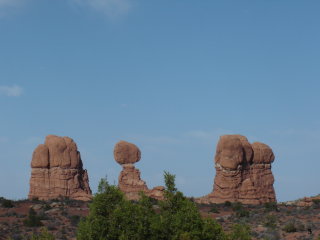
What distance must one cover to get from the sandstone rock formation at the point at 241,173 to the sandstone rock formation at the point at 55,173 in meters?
14.3

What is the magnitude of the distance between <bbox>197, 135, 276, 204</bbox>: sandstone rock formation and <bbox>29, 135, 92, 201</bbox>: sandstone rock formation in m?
14.3

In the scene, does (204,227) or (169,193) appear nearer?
(204,227)

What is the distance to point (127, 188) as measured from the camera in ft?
198

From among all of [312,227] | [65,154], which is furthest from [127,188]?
[312,227]

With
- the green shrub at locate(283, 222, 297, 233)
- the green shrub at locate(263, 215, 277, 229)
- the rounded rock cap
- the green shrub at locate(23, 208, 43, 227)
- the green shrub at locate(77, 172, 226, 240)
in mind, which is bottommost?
the green shrub at locate(77, 172, 226, 240)

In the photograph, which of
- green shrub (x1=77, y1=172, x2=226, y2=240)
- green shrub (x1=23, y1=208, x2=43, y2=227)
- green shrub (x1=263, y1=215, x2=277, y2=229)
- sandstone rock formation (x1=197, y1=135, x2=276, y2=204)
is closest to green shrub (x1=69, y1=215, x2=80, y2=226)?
green shrub (x1=23, y1=208, x2=43, y2=227)

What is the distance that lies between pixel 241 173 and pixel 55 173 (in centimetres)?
2090

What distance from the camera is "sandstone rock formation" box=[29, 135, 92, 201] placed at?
5875cm

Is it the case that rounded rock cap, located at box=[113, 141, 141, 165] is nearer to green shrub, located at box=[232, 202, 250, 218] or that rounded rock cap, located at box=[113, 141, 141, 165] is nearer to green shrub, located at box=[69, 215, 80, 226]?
green shrub, located at box=[232, 202, 250, 218]

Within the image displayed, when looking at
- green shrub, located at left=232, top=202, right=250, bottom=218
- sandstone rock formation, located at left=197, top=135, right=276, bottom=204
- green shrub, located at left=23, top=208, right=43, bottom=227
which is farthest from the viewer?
sandstone rock formation, located at left=197, top=135, right=276, bottom=204

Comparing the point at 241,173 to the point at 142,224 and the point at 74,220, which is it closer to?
the point at 74,220

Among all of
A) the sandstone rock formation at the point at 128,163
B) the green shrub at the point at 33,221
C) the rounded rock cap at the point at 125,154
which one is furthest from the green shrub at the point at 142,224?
the rounded rock cap at the point at 125,154

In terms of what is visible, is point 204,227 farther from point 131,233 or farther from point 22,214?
point 22,214

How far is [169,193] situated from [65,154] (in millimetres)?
40069
